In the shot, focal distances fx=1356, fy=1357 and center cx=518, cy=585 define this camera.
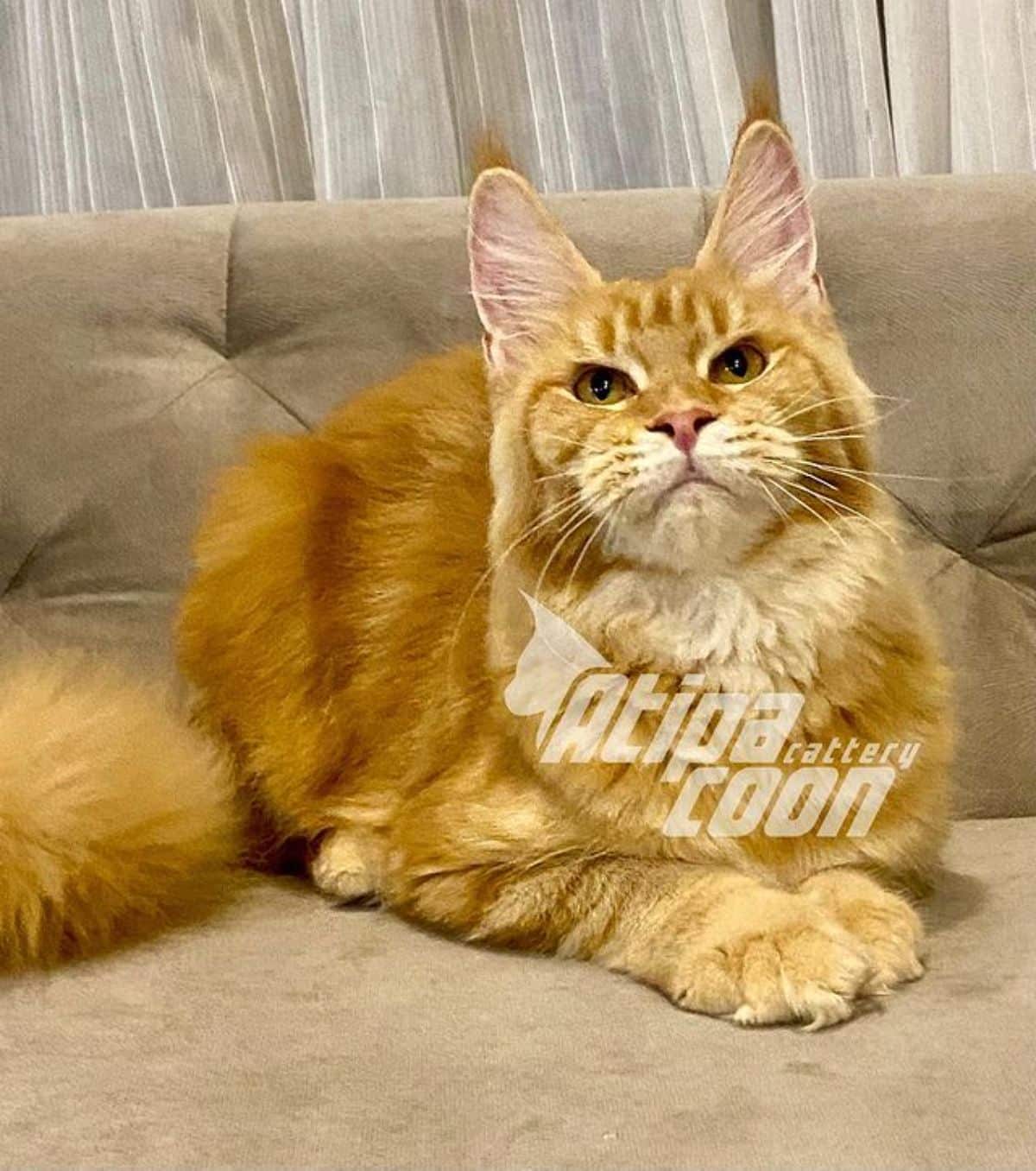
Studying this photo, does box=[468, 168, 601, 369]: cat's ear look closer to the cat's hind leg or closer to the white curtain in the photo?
the cat's hind leg

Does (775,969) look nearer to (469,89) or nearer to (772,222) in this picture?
(772,222)

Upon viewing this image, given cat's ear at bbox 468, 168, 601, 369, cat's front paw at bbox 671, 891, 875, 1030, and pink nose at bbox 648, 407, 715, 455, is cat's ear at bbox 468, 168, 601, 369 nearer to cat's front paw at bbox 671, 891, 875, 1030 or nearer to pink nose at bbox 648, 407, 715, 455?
pink nose at bbox 648, 407, 715, 455

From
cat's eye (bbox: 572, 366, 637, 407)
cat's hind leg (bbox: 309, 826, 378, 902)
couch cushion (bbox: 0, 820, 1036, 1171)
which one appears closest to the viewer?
couch cushion (bbox: 0, 820, 1036, 1171)

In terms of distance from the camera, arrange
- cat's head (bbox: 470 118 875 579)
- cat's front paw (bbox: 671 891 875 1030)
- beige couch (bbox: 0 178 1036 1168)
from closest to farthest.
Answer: cat's front paw (bbox: 671 891 875 1030) < cat's head (bbox: 470 118 875 579) < beige couch (bbox: 0 178 1036 1168)

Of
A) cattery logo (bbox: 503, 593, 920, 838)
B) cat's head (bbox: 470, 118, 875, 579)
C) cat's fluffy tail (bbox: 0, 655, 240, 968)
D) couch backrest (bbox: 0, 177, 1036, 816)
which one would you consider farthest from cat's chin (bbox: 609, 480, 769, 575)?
couch backrest (bbox: 0, 177, 1036, 816)

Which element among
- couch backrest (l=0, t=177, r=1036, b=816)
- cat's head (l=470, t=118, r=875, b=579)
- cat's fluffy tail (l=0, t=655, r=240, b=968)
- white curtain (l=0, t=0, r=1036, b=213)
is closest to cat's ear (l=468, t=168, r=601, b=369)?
cat's head (l=470, t=118, r=875, b=579)

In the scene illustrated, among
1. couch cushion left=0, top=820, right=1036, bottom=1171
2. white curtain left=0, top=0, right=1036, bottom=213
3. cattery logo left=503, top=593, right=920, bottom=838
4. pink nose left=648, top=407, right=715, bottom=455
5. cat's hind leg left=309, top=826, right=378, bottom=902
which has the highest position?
white curtain left=0, top=0, right=1036, bottom=213

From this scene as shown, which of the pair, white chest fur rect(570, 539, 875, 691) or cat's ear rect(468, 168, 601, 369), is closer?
white chest fur rect(570, 539, 875, 691)

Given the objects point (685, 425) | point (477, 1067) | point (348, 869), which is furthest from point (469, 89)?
point (477, 1067)

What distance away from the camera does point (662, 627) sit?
126cm

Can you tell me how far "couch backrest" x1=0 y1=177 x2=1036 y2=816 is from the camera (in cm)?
178

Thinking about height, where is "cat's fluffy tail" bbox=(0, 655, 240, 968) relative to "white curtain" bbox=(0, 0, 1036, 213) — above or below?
below

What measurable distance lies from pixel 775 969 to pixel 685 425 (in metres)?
0.46

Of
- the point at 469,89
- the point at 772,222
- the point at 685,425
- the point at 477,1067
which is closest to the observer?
the point at 477,1067
